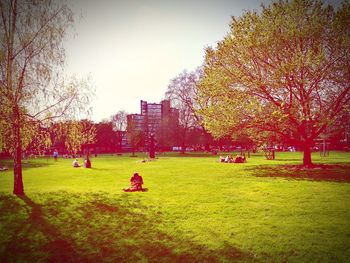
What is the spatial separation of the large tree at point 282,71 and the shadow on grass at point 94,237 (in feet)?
54.6

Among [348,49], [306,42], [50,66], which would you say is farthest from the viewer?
[306,42]

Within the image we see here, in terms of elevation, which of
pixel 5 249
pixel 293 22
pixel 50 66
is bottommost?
pixel 5 249

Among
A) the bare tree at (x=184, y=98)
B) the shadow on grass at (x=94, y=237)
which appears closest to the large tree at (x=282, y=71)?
the shadow on grass at (x=94, y=237)

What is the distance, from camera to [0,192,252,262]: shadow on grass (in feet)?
27.4

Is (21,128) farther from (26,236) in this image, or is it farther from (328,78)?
(328,78)

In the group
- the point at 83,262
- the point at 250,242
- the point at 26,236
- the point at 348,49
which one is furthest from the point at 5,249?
the point at 348,49

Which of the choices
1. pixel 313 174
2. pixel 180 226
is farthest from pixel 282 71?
pixel 180 226

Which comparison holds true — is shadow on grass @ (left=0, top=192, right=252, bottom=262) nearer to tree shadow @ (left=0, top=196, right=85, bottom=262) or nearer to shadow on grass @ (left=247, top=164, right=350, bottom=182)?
tree shadow @ (left=0, top=196, right=85, bottom=262)

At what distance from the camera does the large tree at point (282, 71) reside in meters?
24.5

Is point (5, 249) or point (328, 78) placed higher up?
point (328, 78)

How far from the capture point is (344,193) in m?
15.7

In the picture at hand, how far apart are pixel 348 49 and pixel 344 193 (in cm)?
1541

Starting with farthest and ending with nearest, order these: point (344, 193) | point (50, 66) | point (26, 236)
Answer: point (50, 66) → point (344, 193) → point (26, 236)

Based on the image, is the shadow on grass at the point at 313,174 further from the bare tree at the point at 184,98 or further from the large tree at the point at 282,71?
the bare tree at the point at 184,98
